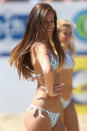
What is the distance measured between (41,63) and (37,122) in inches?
16.6

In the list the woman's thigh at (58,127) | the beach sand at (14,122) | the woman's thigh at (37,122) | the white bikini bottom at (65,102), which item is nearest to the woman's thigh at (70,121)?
the white bikini bottom at (65,102)

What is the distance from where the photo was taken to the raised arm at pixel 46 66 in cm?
244

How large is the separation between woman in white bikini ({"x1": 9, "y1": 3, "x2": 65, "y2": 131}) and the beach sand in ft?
8.84

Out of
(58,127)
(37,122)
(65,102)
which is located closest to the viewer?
(37,122)

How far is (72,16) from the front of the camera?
6191 mm

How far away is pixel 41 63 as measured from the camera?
98.5 inches

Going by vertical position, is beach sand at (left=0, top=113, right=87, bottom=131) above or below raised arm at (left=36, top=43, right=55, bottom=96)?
below

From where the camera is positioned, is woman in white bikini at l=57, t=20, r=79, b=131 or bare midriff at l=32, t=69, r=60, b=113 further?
woman in white bikini at l=57, t=20, r=79, b=131

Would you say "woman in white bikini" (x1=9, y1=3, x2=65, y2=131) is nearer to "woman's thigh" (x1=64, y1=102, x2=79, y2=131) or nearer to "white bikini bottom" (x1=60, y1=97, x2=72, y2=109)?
"woman's thigh" (x1=64, y1=102, x2=79, y2=131)

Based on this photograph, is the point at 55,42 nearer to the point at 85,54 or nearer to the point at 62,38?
the point at 62,38

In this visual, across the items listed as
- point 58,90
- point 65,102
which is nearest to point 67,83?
point 65,102

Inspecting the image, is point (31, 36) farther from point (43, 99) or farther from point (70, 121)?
point (70, 121)

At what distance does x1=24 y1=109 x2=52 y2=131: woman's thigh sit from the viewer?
101 inches

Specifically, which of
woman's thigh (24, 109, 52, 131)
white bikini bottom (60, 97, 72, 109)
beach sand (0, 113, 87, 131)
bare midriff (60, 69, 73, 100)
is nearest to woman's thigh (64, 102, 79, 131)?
white bikini bottom (60, 97, 72, 109)
